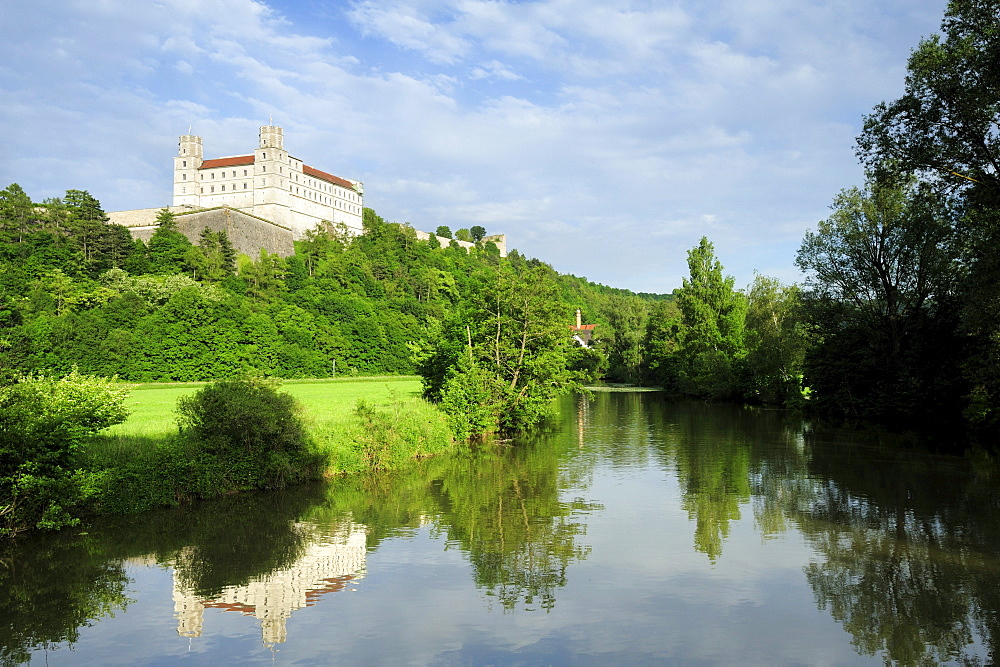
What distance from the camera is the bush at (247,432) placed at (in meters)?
17.6

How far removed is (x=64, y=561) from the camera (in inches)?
496

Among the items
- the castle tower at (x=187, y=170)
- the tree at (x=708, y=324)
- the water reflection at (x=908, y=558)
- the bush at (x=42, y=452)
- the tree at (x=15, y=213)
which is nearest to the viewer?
the water reflection at (x=908, y=558)

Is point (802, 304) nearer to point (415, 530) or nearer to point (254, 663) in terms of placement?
point (415, 530)

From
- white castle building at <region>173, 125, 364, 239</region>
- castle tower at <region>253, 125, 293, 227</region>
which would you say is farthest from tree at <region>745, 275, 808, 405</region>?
castle tower at <region>253, 125, 293, 227</region>

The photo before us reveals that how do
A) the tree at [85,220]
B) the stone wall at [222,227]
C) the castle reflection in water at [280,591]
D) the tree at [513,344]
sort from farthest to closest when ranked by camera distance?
the stone wall at [222,227]
the tree at [85,220]
the tree at [513,344]
the castle reflection in water at [280,591]

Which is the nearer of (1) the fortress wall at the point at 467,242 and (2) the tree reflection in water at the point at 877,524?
(2) the tree reflection in water at the point at 877,524

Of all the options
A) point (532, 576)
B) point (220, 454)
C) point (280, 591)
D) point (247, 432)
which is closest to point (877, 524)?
point (532, 576)

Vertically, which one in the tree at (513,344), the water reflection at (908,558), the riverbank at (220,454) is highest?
the tree at (513,344)

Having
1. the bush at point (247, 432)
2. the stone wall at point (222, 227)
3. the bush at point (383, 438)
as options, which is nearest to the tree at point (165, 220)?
the stone wall at point (222, 227)

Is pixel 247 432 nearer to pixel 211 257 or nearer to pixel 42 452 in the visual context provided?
pixel 42 452

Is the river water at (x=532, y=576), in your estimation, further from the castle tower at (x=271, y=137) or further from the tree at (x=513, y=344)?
the castle tower at (x=271, y=137)

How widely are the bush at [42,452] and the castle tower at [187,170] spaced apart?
10345cm

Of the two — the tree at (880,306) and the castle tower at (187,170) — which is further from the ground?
the castle tower at (187,170)

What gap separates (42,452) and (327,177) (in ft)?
354
